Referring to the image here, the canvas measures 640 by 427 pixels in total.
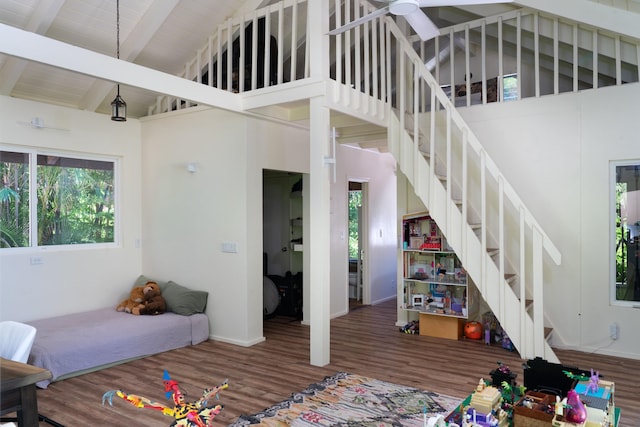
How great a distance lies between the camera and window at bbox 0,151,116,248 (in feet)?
16.7

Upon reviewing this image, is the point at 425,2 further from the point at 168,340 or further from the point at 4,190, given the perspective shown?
the point at 4,190

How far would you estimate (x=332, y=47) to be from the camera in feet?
20.9

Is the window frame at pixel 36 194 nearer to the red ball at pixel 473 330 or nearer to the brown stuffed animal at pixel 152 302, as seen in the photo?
the brown stuffed animal at pixel 152 302

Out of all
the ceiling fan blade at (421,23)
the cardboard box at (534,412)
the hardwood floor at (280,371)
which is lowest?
the hardwood floor at (280,371)

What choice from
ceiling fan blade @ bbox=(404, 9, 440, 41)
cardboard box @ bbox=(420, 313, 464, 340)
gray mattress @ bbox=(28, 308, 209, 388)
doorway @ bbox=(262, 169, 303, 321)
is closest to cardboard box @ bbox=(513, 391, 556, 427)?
ceiling fan blade @ bbox=(404, 9, 440, 41)

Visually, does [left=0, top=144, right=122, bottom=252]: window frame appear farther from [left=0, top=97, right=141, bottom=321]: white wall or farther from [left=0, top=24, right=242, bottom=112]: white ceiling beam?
[left=0, top=24, right=242, bottom=112]: white ceiling beam

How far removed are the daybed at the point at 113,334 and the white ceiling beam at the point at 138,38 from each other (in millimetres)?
2453

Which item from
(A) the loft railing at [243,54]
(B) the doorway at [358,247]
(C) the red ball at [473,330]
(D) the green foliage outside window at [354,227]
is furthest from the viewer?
(D) the green foliage outside window at [354,227]

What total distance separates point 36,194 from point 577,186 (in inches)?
243

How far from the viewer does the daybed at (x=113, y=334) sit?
425cm

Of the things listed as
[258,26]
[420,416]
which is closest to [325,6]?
[258,26]

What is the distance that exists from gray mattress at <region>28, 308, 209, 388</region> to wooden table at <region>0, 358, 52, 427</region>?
196 cm

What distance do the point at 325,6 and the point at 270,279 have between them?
393cm

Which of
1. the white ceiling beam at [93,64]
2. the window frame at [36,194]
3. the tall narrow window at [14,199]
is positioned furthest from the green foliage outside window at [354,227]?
the tall narrow window at [14,199]
